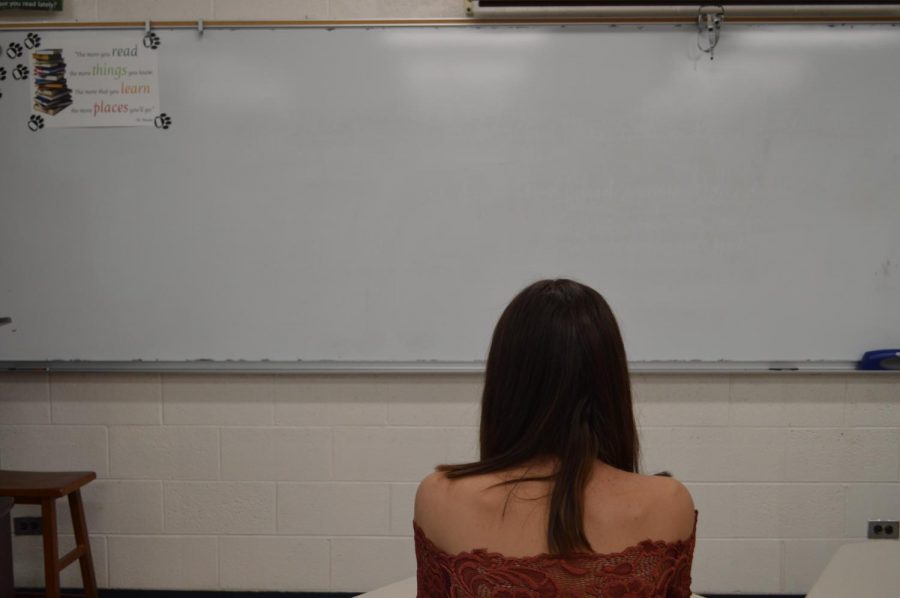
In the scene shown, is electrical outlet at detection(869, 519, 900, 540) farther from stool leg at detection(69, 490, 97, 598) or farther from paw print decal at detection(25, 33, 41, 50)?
paw print decal at detection(25, 33, 41, 50)

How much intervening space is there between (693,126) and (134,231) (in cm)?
198

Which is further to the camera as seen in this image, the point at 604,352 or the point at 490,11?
the point at 490,11

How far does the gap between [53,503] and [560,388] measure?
197cm

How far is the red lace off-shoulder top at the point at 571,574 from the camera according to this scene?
3.41 ft

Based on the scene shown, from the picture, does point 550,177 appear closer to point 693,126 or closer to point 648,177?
point 648,177

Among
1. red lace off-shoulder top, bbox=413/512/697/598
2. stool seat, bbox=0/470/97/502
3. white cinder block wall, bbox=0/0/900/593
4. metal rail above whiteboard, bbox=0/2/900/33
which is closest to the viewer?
red lace off-shoulder top, bbox=413/512/697/598

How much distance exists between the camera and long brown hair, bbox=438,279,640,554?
114 centimetres

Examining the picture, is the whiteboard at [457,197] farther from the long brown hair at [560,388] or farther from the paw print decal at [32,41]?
the long brown hair at [560,388]

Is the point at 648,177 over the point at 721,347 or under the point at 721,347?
over

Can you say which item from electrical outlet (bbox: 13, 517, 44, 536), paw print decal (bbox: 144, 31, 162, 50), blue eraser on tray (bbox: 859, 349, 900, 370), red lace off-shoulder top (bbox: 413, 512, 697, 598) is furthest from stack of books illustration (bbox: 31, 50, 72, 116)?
blue eraser on tray (bbox: 859, 349, 900, 370)

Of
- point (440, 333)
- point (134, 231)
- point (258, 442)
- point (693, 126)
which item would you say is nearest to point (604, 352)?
point (440, 333)

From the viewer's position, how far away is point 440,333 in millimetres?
2676

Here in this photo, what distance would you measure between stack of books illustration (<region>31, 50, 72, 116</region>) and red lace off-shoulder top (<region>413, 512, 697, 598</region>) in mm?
2312

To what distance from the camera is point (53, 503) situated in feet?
7.89
